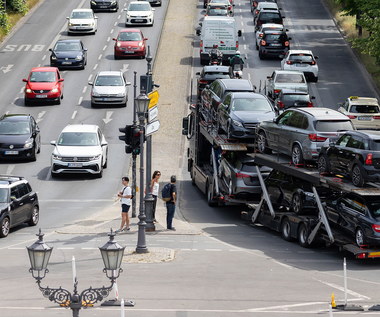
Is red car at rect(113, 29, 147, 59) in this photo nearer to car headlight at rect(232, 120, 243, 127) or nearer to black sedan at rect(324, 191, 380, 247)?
car headlight at rect(232, 120, 243, 127)

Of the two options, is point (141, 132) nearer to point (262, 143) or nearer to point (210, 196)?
point (262, 143)

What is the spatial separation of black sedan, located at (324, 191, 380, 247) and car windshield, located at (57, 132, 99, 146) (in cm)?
1563

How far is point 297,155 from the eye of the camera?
Result: 96.2 ft

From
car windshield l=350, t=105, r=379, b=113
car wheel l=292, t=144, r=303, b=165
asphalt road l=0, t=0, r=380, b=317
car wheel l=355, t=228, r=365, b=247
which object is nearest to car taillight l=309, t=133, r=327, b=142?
car wheel l=292, t=144, r=303, b=165

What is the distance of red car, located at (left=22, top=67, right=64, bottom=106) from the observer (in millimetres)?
52594

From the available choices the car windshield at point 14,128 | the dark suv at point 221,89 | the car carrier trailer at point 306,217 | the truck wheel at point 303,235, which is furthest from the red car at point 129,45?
the truck wheel at point 303,235

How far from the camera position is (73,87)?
2248 inches

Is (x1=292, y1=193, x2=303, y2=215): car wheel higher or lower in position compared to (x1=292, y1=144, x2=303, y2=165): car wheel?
lower

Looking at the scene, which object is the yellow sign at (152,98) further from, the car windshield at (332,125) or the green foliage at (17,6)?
the green foliage at (17,6)

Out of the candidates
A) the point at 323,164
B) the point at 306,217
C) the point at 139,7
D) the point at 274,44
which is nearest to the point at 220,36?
the point at 274,44

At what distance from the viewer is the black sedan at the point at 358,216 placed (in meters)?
25.4

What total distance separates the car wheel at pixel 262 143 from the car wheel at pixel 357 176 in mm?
5601

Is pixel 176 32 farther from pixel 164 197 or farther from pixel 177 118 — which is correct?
pixel 164 197

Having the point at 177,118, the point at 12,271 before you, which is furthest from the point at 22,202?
the point at 177,118
